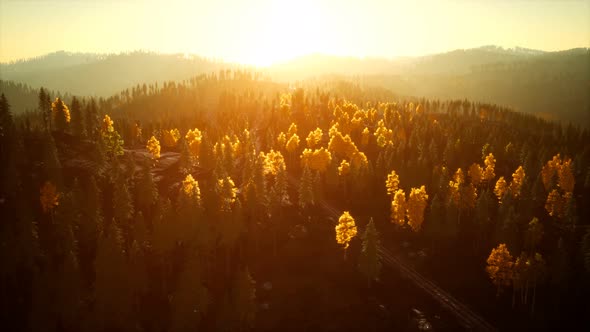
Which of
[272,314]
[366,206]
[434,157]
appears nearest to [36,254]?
[272,314]

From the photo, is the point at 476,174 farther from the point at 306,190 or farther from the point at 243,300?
the point at 243,300

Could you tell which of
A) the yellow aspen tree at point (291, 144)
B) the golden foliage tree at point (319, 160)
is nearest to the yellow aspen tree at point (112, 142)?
the yellow aspen tree at point (291, 144)

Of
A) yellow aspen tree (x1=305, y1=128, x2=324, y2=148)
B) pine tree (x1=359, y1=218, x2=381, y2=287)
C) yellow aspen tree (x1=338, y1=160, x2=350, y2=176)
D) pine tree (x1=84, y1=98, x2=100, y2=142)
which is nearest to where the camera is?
pine tree (x1=359, y1=218, x2=381, y2=287)

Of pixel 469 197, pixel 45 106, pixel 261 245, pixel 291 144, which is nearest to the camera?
pixel 261 245

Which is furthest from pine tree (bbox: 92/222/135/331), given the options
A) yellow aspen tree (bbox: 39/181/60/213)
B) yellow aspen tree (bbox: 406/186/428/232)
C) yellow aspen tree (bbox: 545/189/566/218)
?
yellow aspen tree (bbox: 545/189/566/218)

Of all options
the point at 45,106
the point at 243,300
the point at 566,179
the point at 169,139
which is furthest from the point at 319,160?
the point at 45,106

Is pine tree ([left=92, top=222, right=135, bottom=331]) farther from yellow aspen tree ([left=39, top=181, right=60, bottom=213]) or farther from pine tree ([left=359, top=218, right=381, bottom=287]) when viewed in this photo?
pine tree ([left=359, top=218, right=381, bottom=287])
